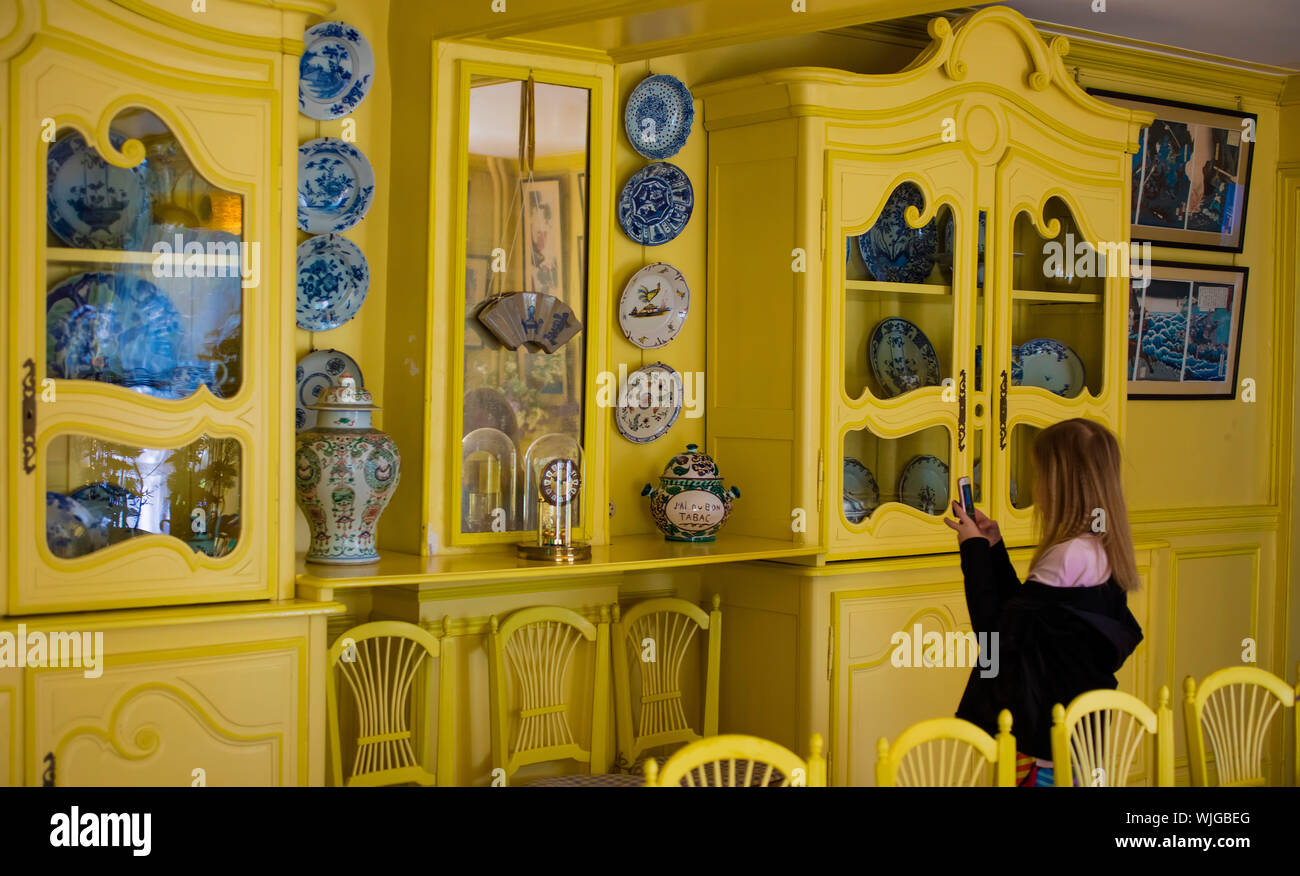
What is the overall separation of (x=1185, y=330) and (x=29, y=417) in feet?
12.8

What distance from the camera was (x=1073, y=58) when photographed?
14.2 feet

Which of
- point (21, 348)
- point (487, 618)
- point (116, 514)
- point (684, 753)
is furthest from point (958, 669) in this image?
point (21, 348)

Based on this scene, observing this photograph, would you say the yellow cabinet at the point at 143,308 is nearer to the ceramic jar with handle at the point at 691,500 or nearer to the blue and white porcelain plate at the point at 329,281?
the blue and white porcelain plate at the point at 329,281

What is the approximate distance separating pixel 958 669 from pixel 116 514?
2.39 m

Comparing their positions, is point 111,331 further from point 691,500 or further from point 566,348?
point 691,500

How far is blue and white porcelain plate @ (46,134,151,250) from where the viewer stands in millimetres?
2471

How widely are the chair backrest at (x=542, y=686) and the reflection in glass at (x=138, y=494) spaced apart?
83 cm

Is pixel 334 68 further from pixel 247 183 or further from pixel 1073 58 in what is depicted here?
pixel 1073 58

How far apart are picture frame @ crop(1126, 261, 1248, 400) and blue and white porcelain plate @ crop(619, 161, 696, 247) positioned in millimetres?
1783

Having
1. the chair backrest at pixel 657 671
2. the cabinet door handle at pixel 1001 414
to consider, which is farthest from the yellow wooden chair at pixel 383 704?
the cabinet door handle at pixel 1001 414

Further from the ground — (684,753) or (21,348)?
(21,348)

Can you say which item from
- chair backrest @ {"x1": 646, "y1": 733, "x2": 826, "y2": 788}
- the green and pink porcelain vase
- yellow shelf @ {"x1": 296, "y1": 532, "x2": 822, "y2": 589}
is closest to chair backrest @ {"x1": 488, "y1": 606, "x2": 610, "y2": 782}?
yellow shelf @ {"x1": 296, "y1": 532, "x2": 822, "y2": 589}

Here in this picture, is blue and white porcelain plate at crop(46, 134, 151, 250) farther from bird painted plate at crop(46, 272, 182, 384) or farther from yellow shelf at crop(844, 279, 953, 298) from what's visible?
yellow shelf at crop(844, 279, 953, 298)

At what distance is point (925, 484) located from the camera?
12.1ft
